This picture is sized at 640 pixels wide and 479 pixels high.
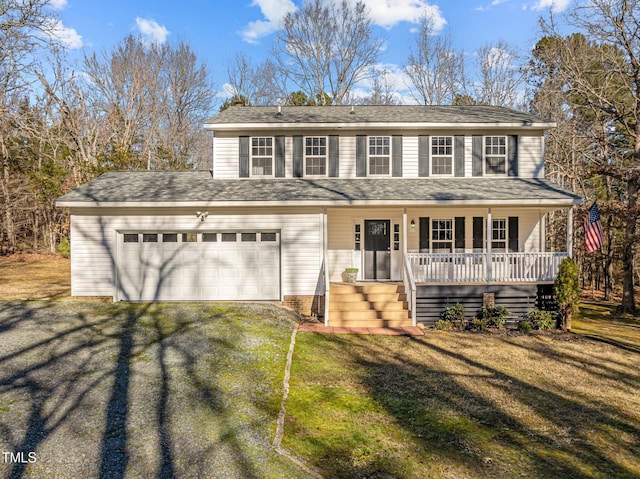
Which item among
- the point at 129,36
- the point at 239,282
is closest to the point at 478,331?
the point at 239,282

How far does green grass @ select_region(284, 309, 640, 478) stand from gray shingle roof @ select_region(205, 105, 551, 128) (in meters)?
7.40

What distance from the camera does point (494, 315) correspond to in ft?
35.9

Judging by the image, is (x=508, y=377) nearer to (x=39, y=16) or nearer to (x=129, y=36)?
(x=39, y=16)

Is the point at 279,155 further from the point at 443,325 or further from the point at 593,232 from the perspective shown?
the point at 593,232

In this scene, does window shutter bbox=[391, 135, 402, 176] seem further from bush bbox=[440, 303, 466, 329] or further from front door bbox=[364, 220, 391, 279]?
bush bbox=[440, 303, 466, 329]

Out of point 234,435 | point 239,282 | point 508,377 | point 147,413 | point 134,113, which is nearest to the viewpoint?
point 234,435

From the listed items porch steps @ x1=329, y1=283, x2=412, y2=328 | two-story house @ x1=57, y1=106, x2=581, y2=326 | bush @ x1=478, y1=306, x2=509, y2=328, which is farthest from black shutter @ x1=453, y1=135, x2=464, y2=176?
bush @ x1=478, y1=306, x2=509, y2=328

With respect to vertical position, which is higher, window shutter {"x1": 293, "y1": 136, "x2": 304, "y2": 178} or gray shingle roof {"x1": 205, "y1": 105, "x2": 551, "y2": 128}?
gray shingle roof {"x1": 205, "y1": 105, "x2": 551, "y2": 128}

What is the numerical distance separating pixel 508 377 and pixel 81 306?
1059 cm

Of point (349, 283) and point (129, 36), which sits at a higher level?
point (129, 36)

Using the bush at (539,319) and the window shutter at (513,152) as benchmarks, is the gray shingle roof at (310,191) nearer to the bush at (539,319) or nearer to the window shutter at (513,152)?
the window shutter at (513,152)

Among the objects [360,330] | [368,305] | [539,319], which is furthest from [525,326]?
[360,330]

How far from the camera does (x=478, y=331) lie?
1070cm

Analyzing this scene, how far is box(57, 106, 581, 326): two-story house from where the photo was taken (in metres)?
11.1
